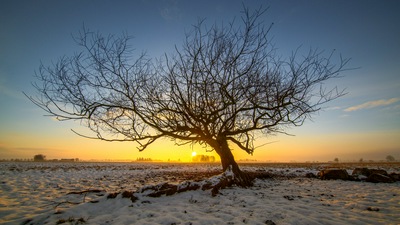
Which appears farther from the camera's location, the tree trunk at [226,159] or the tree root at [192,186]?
the tree trunk at [226,159]

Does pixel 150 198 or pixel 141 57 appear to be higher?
pixel 141 57

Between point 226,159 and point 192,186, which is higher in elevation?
point 226,159

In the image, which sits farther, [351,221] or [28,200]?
[28,200]

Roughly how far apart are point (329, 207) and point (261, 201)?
1.73 metres

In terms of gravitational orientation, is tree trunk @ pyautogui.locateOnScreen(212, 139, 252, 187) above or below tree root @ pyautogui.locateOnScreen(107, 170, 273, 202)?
above

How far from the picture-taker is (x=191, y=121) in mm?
10727

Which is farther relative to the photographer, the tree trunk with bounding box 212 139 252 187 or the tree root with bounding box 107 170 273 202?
the tree trunk with bounding box 212 139 252 187

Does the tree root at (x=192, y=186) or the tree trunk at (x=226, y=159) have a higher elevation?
the tree trunk at (x=226, y=159)

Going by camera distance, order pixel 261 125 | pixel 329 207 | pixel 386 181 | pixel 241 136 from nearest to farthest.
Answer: pixel 329 207 < pixel 386 181 < pixel 261 125 < pixel 241 136

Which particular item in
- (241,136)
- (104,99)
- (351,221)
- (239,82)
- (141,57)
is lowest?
(351,221)

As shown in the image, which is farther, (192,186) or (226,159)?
(226,159)

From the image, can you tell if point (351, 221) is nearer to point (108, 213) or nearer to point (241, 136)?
point (108, 213)

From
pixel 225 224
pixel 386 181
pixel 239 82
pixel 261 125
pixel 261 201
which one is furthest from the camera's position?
pixel 261 125

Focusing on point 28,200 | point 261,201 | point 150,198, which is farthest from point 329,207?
point 28,200
